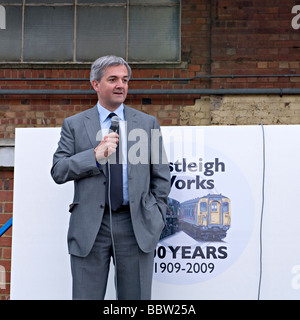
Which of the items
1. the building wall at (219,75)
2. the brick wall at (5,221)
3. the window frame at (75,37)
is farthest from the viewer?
the window frame at (75,37)

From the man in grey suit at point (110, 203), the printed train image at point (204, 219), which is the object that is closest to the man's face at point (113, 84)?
the man in grey suit at point (110, 203)

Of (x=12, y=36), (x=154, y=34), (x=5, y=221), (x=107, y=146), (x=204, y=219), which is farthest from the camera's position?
(x=12, y=36)

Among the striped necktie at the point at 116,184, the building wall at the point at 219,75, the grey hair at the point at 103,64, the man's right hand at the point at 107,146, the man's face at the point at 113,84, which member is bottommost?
the striped necktie at the point at 116,184

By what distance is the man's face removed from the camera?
270cm

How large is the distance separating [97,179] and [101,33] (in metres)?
4.05

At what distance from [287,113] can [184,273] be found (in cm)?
351

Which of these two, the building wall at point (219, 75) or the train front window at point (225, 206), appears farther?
the building wall at point (219, 75)

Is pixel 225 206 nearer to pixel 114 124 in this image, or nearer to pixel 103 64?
pixel 114 124

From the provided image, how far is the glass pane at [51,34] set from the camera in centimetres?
648

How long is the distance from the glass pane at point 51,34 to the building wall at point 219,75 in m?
0.27

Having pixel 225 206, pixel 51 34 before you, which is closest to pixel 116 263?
pixel 225 206

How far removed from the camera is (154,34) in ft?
21.0

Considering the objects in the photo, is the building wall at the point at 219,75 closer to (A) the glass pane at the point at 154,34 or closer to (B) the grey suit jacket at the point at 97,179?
(A) the glass pane at the point at 154,34

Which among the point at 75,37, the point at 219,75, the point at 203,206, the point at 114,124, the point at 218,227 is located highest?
the point at 75,37
